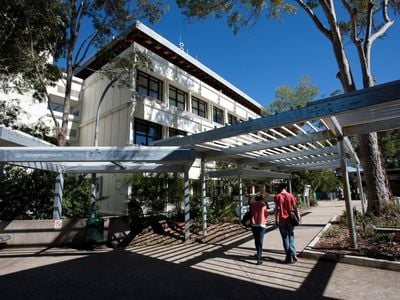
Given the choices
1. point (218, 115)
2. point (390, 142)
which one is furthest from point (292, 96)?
point (390, 142)

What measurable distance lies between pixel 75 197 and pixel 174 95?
1014cm

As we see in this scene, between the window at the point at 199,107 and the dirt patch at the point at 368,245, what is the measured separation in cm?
1439

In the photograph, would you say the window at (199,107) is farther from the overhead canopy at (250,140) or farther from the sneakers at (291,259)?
the sneakers at (291,259)

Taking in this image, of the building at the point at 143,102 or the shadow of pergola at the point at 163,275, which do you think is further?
the building at the point at 143,102

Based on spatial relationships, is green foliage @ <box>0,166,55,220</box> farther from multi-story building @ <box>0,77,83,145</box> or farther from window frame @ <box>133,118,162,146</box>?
multi-story building @ <box>0,77,83,145</box>

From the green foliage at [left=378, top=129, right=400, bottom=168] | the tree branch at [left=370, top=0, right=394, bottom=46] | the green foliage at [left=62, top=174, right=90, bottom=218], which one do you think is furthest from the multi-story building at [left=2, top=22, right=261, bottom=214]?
the green foliage at [left=378, top=129, right=400, bottom=168]

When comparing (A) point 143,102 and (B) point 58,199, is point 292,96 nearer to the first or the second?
Answer: (A) point 143,102

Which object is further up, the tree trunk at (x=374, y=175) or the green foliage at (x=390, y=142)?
the green foliage at (x=390, y=142)

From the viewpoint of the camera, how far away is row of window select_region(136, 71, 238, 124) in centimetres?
1590

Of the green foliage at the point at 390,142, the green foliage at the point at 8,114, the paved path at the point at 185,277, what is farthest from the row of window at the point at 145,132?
the green foliage at the point at 390,142

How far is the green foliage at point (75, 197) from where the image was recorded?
10.1 m

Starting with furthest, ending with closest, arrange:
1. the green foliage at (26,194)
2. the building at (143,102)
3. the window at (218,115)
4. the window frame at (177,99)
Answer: the window at (218,115) < the window frame at (177,99) < the building at (143,102) < the green foliage at (26,194)

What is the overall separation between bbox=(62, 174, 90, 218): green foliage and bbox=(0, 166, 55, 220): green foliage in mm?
582

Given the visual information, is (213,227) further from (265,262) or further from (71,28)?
(71,28)
